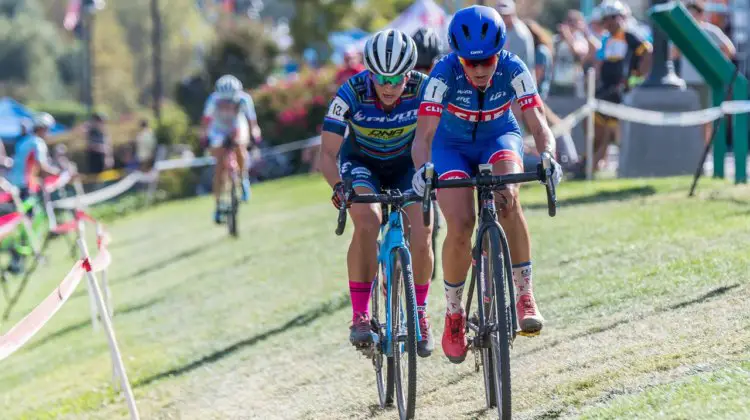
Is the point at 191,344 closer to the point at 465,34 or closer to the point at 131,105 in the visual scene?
the point at 465,34

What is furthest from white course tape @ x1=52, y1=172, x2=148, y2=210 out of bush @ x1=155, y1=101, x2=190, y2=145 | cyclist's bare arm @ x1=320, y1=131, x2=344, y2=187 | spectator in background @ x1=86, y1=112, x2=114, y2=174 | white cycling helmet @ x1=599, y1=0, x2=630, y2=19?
cyclist's bare arm @ x1=320, y1=131, x2=344, y2=187

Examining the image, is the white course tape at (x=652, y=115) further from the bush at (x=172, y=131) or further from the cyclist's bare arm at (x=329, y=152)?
the bush at (x=172, y=131)

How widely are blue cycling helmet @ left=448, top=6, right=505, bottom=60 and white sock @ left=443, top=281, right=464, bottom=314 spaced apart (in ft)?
4.13

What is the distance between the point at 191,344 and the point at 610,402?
617 cm

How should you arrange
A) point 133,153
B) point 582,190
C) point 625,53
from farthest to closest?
point 133,153, point 625,53, point 582,190

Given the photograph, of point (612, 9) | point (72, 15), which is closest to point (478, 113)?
point (612, 9)

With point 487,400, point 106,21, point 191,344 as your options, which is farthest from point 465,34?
point 106,21

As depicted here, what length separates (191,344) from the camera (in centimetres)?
1188

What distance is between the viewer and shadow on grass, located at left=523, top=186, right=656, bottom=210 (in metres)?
14.3

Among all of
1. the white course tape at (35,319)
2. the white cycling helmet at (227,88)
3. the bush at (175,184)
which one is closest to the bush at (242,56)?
the bush at (175,184)

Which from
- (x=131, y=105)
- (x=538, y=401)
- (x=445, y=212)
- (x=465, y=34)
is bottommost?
(x=131, y=105)

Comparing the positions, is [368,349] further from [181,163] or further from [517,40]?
[181,163]

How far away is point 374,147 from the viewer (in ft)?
26.5

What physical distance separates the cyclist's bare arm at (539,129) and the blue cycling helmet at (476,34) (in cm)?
39
